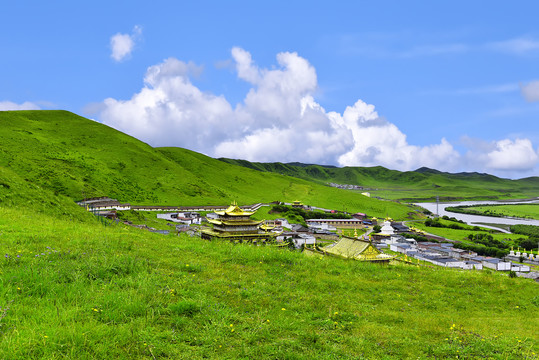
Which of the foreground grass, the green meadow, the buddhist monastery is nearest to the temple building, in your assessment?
the buddhist monastery

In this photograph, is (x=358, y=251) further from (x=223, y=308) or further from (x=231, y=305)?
(x=223, y=308)

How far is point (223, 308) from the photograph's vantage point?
6.58 m

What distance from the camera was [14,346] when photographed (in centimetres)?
428

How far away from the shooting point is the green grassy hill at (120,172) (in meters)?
76.1

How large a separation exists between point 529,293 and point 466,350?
7.93 meters

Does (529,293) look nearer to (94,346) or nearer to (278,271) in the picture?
(278,271)

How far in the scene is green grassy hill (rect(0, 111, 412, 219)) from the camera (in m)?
76.1

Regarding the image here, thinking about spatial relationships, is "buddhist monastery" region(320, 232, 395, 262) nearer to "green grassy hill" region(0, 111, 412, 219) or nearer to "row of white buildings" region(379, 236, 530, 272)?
"row of white buildings" region(379, 236, 530, 272)

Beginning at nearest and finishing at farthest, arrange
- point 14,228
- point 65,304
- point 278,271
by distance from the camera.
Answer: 1. point 65,304
2. point 278,271
3. point 14,228

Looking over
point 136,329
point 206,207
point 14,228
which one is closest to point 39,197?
point 14,228

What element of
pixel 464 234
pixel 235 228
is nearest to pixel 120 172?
pixel 235 228

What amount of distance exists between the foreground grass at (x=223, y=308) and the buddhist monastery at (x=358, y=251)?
465 inches

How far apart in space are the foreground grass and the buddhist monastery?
38.7 ft

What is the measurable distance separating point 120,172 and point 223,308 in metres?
106
